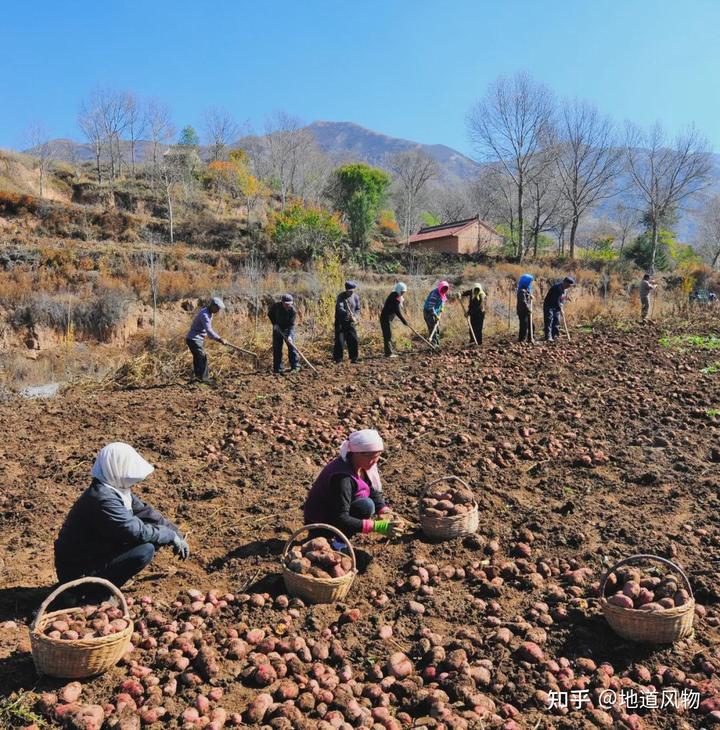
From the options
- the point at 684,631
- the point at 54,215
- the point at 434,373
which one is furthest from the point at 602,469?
the point at 54,215

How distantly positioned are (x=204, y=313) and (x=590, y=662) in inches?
291

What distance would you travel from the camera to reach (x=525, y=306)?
1173cm

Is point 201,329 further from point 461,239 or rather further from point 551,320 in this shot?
point 461,239

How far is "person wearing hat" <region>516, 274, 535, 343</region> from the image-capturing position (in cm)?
1139

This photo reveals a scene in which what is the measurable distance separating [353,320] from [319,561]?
7.14 m

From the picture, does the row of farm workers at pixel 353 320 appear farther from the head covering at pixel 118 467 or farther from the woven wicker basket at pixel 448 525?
the head covering at pixel 118 467

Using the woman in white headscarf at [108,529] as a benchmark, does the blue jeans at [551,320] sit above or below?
above

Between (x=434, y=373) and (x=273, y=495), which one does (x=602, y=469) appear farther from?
(x=434, y=373)

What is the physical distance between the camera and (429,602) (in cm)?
336

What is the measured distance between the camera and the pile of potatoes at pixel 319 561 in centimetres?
335

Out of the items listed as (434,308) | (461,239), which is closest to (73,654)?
(434,308)

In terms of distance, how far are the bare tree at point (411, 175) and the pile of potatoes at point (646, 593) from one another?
4614 cm

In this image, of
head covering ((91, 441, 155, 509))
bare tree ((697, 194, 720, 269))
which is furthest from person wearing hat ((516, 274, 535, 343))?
bare tree ((697, 194, 720, 269))

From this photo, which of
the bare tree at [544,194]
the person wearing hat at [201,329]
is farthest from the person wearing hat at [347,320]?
the bare tree at [544,194]
